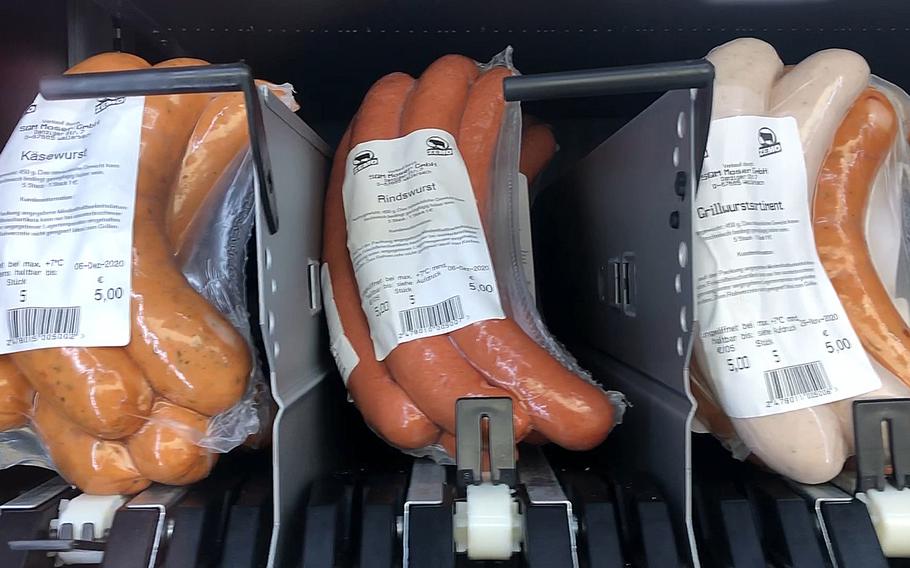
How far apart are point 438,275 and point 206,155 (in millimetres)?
218

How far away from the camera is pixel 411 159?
1.94ft

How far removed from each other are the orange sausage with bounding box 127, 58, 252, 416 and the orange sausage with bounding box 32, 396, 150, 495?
6 centimetres

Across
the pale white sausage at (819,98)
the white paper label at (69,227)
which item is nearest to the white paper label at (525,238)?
the pale white sausage at (819,98)

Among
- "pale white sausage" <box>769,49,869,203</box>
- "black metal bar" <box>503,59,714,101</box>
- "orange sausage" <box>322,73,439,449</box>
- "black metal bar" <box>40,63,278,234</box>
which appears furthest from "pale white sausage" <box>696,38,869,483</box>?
"black metal bar" <box>40,63,278,234</box>

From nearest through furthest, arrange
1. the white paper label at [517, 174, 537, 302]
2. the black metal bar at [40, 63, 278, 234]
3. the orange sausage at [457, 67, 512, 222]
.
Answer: the black metal bar at [40, 63, 278, 234] → the orange sausage at [457, 67, 512, 222] → the white paper label at [517, 174, 537, 302]

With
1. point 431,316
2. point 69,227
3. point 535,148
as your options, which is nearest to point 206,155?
point 69,227

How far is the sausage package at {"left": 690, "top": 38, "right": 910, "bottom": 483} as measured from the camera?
19.1 inches

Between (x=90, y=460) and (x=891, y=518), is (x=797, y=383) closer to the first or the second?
(x=891, y=518)

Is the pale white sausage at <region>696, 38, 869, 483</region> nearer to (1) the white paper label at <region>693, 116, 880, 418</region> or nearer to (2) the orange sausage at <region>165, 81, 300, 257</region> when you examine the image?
(1) the white paper label at <region>693, 116, 880, 418</region>

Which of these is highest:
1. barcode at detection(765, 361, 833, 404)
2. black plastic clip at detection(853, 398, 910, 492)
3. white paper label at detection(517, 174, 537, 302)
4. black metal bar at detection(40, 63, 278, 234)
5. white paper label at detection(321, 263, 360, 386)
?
black metal bar at detection(40, 63, 278, 234)

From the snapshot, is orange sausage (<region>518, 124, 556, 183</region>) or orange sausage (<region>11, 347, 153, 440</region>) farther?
orange sausage (<region>518, 124, 556, 183</region>)

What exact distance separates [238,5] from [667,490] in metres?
0.59

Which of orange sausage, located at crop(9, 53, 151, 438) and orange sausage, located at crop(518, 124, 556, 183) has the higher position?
orange sausage, located at crop(518, 124, 556, 183)

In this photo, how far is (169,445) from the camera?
19.0 inches
